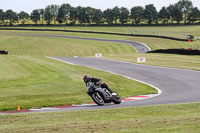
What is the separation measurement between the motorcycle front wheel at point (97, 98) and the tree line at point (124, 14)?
5267 inches

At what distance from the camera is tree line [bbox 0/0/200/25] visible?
152500 mm

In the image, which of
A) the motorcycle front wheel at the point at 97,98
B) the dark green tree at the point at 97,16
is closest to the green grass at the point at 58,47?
the motorcycle front wheel at the point at 97,98

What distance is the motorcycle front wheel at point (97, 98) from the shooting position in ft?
47.8

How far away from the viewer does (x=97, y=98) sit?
14641 millimetres

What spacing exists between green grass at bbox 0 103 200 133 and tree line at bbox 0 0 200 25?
136 m

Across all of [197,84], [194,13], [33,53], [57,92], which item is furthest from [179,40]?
[194,13]

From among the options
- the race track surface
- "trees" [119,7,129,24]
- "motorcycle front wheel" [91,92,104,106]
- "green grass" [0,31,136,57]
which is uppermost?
"trees" [119,7,129,24]

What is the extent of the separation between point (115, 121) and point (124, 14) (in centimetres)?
15427

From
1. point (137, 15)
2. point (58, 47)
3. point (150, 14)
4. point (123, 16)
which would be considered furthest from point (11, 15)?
point (58, 47)

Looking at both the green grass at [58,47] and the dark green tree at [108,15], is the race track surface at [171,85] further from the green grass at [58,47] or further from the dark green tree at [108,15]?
the dark green tree at [108,15]

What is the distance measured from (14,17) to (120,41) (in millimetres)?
117249

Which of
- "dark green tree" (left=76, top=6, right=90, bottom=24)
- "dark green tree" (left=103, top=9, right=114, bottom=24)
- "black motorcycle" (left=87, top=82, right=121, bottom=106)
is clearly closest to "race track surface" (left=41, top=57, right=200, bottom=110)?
"black motorcycle" (left=87, top=82, right=121, bottom=106)

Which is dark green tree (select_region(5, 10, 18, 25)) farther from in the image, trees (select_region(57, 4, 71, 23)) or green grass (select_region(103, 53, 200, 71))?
green grass (select_region(103, 53, 200, 71))

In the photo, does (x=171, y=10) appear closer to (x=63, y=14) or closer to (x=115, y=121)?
(x=63, y=14)
